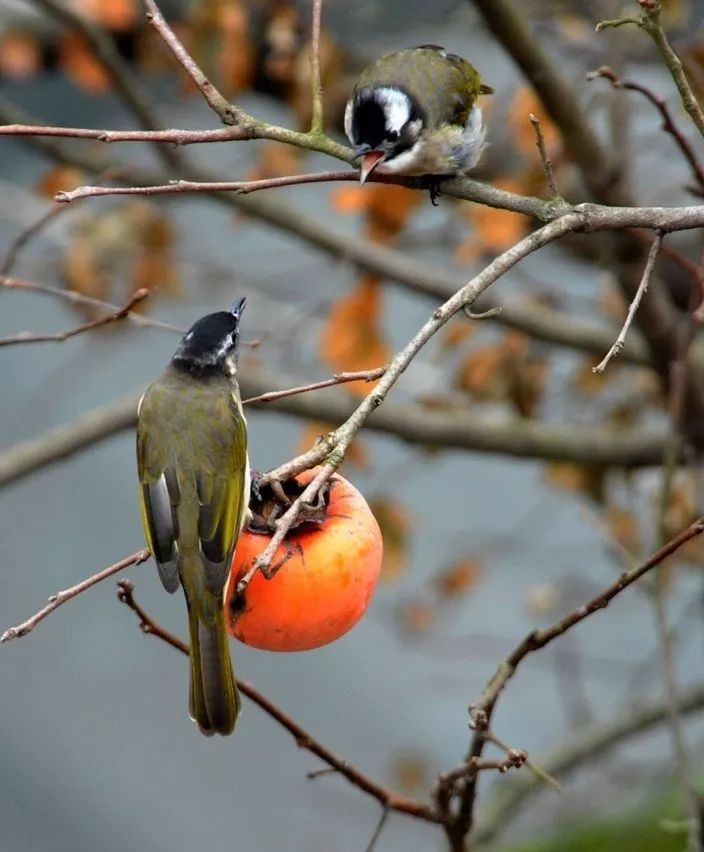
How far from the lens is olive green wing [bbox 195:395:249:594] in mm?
1697

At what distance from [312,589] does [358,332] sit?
8.26 ft

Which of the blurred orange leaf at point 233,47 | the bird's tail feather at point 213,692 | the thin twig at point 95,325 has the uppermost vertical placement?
the blurred orange leaf at point 233,47

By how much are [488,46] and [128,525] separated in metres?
2.51

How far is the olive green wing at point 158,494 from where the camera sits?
1.76 m

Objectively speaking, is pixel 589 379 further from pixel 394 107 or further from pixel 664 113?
pixel 664 113

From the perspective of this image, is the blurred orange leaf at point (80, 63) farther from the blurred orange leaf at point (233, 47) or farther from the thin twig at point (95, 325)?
the thin twig at point (95, 325)

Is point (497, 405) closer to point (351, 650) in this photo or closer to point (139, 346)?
point (351, 650)

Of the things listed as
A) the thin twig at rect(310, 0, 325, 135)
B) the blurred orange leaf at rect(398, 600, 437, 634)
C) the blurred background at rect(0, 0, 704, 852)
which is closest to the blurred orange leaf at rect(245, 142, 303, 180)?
the blurred background at rect(0, 0, 704, 852)

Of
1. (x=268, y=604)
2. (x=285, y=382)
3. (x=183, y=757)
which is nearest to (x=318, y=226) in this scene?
(x=285, y=382)

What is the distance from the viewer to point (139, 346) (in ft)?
19.7

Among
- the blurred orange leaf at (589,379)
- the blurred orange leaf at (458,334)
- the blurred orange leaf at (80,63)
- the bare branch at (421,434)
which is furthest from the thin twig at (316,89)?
the blurred orange leaf at (589,379)

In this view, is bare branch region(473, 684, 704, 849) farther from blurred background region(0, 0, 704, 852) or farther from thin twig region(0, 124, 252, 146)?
thin twig region(0, 124, 252, 146)

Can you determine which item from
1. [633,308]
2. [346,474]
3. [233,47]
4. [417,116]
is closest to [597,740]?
[346,474]

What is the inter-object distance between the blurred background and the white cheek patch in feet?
5.19
